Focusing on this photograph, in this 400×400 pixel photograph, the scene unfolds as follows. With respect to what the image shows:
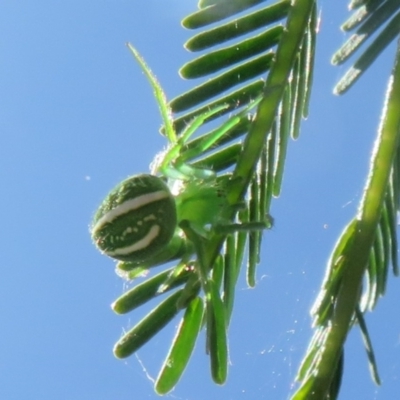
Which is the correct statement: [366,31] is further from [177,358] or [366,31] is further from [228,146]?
[177,358]

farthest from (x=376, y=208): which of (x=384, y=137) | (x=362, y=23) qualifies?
(x=362, y=23)

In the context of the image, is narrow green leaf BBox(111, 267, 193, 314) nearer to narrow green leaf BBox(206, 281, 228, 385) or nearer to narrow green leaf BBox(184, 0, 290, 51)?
narrow green leaf BBox(206, 281, 228, 385)

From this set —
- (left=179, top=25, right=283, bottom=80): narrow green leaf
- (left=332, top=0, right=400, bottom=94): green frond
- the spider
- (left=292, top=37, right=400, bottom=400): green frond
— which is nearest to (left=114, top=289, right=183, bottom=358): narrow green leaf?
the spider

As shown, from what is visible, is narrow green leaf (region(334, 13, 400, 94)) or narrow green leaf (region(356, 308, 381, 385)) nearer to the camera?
narrow green leaf (region(356, 308, 381, 385))

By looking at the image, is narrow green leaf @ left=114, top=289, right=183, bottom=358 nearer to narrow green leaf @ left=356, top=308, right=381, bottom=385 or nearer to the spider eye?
the spider eye

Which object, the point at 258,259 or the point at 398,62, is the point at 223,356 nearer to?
the point at 258,259

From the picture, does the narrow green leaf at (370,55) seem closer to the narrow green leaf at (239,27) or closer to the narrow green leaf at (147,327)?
the narrow green leaf at (239,27)

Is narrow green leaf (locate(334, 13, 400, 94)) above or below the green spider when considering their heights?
above

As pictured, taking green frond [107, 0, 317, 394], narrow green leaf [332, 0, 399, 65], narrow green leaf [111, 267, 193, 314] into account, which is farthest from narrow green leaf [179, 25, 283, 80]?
narrow green leaf [111, 267, 193, 314]

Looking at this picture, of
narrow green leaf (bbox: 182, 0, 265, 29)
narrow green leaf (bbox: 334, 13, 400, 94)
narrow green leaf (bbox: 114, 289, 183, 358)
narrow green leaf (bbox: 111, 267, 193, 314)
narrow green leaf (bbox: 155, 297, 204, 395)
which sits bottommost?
narrow green leaf (bbox: 155, 297, 204, 395)

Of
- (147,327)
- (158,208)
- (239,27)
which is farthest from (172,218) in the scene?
(239,27)
